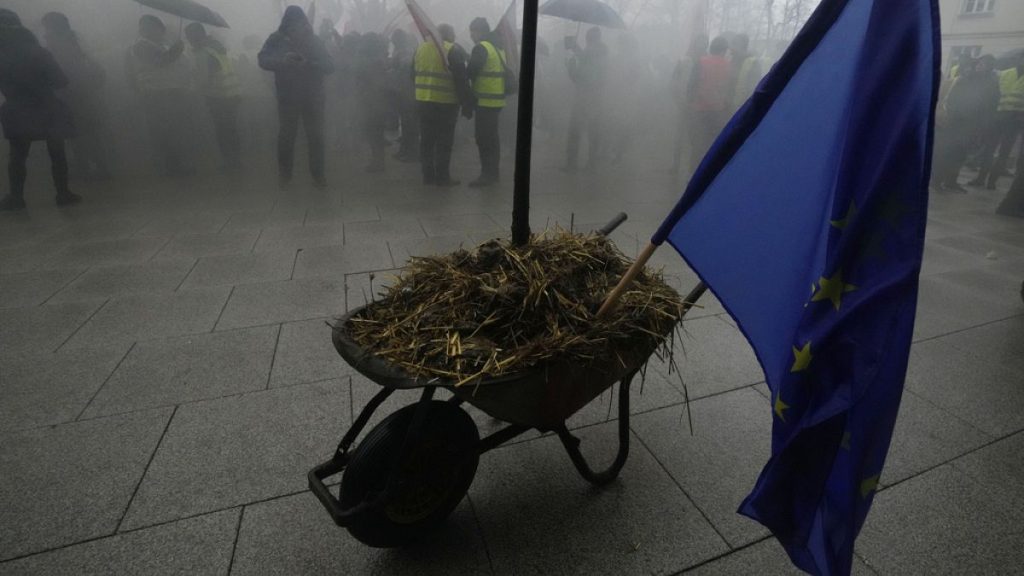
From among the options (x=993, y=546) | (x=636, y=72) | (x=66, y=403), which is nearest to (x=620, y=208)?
(x=636, y=72)

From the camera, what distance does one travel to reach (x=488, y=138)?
24.7 ft

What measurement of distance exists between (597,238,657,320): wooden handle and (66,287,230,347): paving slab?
2745 millimetres

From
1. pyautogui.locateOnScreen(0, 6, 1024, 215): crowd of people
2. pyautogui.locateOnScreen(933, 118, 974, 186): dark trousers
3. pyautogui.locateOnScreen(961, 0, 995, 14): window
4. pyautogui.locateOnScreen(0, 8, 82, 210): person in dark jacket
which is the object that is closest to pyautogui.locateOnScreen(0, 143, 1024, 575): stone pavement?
pyautogui.locateOnScreen(0, 8, 82, 210): person in dark jacket

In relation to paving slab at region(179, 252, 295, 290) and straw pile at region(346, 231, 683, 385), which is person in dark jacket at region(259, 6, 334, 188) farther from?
straw pile at region(346, 231, 683, 385)

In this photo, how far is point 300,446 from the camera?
7.52 feet

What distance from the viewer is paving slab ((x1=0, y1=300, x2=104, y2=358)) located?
3.12 meters

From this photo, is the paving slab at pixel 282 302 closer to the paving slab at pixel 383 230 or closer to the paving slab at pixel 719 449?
the paving slab at pixel 383 230

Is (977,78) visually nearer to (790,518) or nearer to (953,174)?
(953,174)

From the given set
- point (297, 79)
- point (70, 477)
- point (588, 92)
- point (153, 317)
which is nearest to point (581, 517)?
point (70, 477)

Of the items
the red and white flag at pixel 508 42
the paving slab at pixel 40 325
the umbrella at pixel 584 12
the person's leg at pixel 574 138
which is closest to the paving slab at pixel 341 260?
the paving slab at pixel 40 325

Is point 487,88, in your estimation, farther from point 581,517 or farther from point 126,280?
point 581,517

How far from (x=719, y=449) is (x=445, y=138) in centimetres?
602

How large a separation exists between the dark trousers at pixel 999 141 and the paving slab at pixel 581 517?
9595 mm

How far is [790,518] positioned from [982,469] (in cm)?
149
